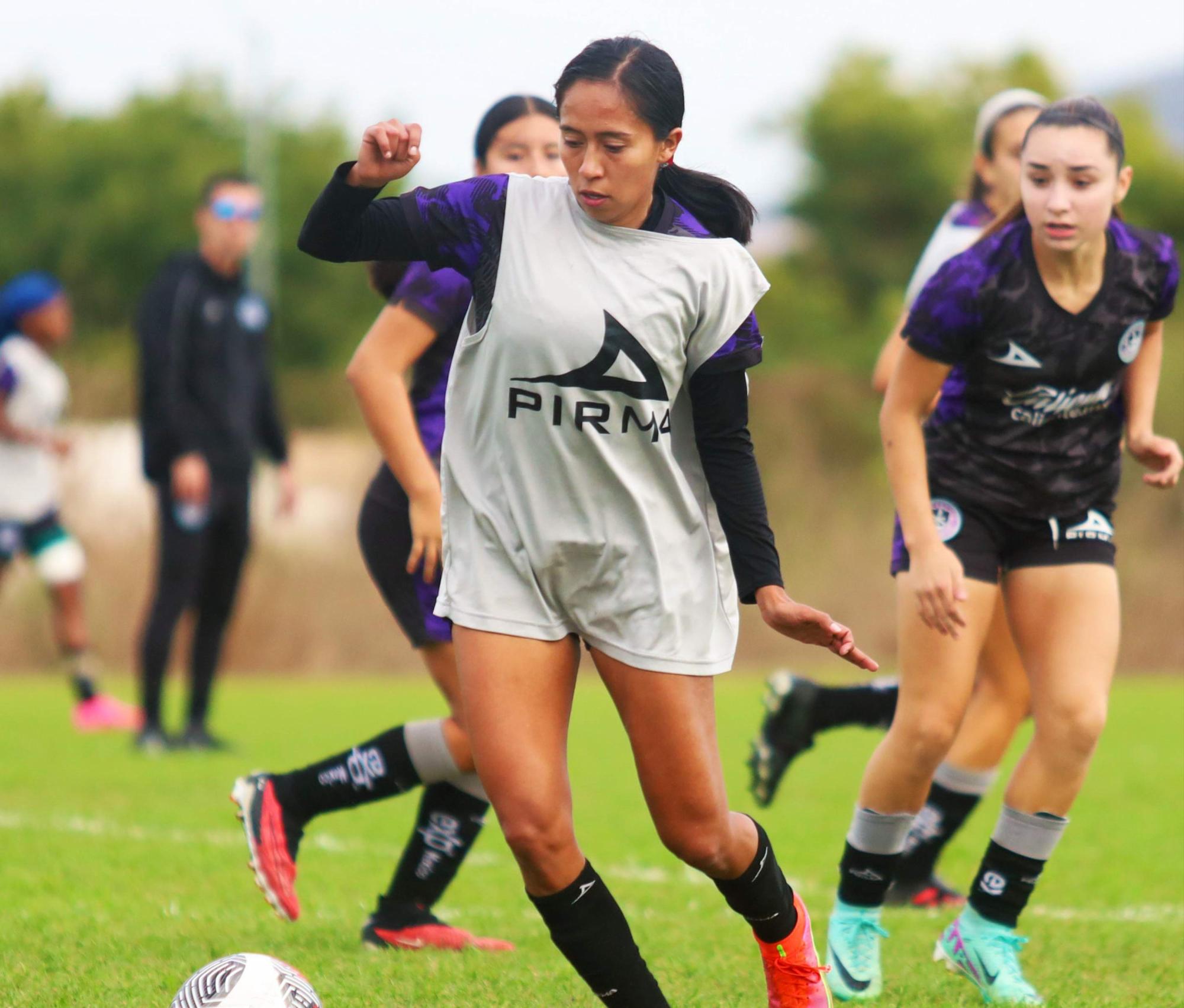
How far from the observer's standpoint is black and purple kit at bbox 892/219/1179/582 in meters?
4.34

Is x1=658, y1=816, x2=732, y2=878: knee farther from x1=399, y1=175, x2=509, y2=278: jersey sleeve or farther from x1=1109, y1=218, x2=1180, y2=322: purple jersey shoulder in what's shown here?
x1=1109, y1=218, x2=1180, y2=322: purple jersey shoulder

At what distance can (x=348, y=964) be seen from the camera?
4371mm

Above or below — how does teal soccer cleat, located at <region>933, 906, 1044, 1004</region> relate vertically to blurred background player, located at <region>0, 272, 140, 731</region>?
above

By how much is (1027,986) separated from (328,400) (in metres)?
22.9

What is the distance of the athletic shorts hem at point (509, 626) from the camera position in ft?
11.4

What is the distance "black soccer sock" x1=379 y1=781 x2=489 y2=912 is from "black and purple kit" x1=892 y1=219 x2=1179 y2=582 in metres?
1.36

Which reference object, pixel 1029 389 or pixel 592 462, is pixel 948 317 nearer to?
pixel 1029 389

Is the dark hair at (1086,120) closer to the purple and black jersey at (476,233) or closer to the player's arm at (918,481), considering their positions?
the player's arm at (918,481)

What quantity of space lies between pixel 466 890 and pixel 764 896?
7.38 feet

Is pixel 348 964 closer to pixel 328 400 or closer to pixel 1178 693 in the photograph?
pixel 1178 693

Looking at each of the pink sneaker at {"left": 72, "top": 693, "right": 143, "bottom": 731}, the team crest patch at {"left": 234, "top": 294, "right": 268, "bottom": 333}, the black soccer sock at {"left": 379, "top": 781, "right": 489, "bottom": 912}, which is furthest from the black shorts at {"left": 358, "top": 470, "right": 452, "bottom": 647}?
Answer: the pink sneaker at {"left": 72, "top": 693, "right": 143, "bottom": 731}

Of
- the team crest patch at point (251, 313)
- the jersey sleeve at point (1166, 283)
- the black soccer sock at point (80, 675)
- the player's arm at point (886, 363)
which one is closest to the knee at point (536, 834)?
the player's arm at point (886, 363)

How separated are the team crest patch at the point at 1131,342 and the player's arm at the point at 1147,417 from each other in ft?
0.14

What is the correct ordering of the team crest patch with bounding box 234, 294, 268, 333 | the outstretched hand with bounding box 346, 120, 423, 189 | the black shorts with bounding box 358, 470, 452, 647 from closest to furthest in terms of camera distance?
the outstretched hand with bounding box 346, 120, 423, 189 < the black shorts with bounding box 358, 470, 452, 647 < the team crest patch with bounding box 234, 294, 268, 333
